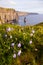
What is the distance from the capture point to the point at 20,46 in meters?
7.43

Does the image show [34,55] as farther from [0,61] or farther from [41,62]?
[0,61]

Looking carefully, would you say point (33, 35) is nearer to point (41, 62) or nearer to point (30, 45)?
point (30, 45)

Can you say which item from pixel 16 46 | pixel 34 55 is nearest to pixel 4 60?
pixel 16 46

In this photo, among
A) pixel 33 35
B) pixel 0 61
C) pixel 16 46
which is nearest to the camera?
pixel 0 61

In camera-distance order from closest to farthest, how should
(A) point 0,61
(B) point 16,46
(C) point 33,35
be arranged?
(A) point 0,61 < (B) point 16,46 < (C) point 33,35

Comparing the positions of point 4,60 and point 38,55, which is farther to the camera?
point 38,55

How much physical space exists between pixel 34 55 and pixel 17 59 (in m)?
0.67

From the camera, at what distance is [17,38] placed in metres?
7.56

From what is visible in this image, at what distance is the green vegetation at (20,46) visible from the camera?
708 cm

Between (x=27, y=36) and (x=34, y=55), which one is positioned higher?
(x=27, y=36)

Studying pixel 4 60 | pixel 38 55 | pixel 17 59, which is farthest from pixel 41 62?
pixel 4 60

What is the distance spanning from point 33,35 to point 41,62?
1010 millimetres

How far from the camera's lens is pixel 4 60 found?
6914 millimetres

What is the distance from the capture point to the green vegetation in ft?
23.2
